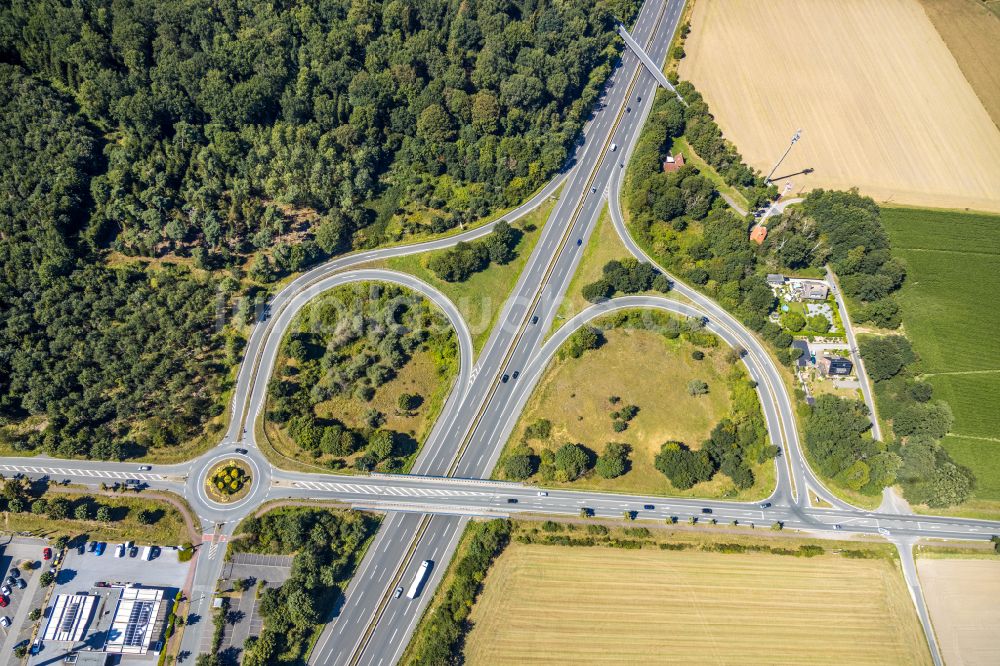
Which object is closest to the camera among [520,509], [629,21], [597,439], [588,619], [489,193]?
[588,619]

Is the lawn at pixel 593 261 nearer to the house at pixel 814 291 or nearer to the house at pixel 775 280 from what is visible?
the house at pixel 775 280

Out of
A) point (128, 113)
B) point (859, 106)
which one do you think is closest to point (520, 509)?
point (128, 113)

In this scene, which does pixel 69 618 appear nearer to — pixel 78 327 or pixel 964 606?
pixel 78 327

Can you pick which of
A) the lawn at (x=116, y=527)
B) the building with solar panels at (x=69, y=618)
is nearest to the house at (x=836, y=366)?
the lawn at (x=116, y=527)

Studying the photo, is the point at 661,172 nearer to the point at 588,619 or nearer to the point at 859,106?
the point at 859,106

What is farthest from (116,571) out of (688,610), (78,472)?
(688,610)

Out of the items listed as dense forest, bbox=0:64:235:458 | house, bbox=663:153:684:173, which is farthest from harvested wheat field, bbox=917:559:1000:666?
dense forest, bbox=0:64:235:458

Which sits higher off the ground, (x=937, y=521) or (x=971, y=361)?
(x=971, y=361)
